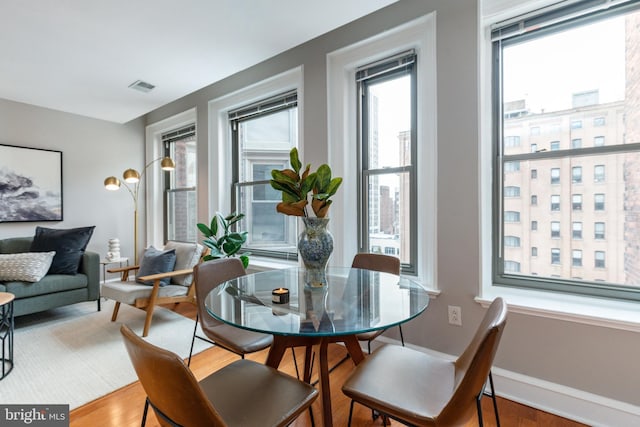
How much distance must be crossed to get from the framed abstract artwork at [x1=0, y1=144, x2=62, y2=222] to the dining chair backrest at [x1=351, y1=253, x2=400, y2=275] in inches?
166

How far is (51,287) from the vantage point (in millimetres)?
3018

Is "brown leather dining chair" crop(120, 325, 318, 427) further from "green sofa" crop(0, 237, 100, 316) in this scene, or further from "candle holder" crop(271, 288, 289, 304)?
"green sofa" crop(0, 237, 100, 316)

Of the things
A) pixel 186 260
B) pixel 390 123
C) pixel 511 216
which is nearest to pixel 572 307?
pixel 511 216

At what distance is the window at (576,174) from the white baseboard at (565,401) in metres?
1.20

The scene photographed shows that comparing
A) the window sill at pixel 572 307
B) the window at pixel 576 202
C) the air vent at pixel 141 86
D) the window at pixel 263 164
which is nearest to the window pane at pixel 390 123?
the window at pixel 263 164

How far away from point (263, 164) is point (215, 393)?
2.77 metres

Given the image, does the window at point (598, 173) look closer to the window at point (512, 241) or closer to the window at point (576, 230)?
A: the window at point (576, 230)

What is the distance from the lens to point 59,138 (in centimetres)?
409

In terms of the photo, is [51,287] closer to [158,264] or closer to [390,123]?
[158,264]

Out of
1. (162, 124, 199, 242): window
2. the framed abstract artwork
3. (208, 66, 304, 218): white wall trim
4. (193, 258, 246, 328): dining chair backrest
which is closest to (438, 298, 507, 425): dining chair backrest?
(193, 258, 246, 328): dining chair backrest

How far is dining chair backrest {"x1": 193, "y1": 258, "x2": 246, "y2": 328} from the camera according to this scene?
1.87m

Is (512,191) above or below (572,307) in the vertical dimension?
above

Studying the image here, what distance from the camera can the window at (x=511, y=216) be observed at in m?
2.02

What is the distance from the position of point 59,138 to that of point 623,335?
5930mm
